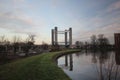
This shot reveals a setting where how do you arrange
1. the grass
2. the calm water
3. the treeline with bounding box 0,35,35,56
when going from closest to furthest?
the calm water < the grass < the treeline with bounding box 0,35,35,56

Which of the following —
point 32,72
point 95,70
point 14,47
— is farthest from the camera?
point 14,47

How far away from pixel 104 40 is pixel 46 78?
10577cm

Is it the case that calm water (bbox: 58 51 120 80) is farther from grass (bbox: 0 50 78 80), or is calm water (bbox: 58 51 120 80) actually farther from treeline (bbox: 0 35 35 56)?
treeline (bbox: 0 35 35 56)

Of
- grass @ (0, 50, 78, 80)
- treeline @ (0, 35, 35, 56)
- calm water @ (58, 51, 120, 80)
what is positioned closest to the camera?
calm water @ (58, 51, 120, 80)

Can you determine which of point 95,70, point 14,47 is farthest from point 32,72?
point 14,47

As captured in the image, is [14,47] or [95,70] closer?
[95,70]

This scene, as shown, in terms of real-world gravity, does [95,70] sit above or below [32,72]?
below

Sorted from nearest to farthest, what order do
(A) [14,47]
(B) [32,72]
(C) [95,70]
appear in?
(B) [32,72]
(C) [95,70]
(A) [14,47]

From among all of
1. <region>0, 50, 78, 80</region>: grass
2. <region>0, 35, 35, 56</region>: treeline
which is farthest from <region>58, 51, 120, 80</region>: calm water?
<region>0, 35, 35, 56</region>: treeline

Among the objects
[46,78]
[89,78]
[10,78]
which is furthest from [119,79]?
[10,78]

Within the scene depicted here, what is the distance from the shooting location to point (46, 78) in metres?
9.54

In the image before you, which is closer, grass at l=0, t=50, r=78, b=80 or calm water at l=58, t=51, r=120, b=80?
calm water at l=58, t=51, r=120, b=80

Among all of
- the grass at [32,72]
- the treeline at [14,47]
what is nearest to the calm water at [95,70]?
the grass at [32,72]

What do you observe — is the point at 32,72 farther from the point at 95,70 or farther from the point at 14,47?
the point at 14,47
